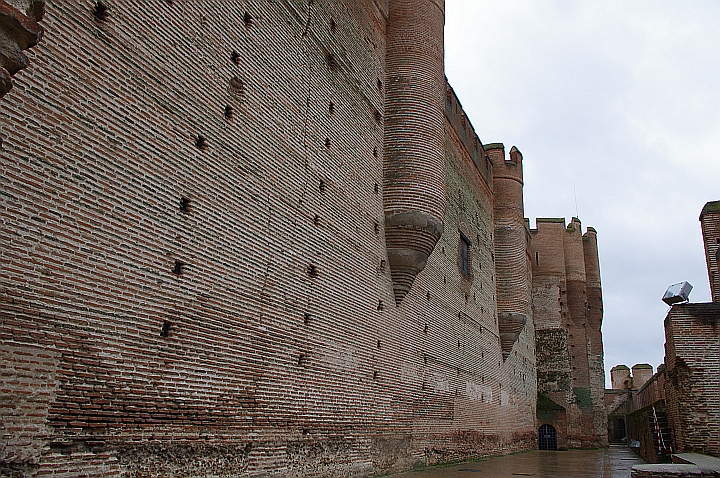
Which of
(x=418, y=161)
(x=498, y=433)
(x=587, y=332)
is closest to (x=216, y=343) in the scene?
(x=418, y=161)

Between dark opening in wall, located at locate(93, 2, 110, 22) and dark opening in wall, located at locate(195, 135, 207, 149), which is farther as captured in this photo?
dark opening in wall, located at locate(195, 135, 207, 149)

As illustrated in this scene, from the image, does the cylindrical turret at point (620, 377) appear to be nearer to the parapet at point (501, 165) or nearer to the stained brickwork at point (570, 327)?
the stained brickwork at point (570, 327)

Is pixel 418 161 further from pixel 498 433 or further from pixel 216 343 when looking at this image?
pixel 498 433

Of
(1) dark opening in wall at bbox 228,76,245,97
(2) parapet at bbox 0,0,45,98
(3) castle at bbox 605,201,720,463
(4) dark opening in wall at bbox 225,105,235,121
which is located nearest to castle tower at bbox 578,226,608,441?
(3) castle at bbox 605,201,720,463

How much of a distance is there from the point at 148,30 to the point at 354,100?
556cm

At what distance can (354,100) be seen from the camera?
11773 mm

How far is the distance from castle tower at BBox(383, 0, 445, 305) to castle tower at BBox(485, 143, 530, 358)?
9200mm

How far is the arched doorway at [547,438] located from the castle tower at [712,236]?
14.2 meters

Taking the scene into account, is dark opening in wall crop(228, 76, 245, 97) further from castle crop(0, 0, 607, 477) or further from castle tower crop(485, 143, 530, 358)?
castle tower crop(485, 143, 530, 358)

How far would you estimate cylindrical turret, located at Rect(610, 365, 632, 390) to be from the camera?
161ft

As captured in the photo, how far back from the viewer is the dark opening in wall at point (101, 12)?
235 inches

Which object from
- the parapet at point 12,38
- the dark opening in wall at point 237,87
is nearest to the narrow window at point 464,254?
the dark opening in wall at point 237,87

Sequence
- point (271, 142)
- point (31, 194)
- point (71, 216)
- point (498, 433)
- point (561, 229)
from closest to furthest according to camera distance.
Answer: point (31, 194) < point (71, 216) < point (271, 142) < point (498, 433) < point (561, 229)

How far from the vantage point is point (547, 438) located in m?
29.0
